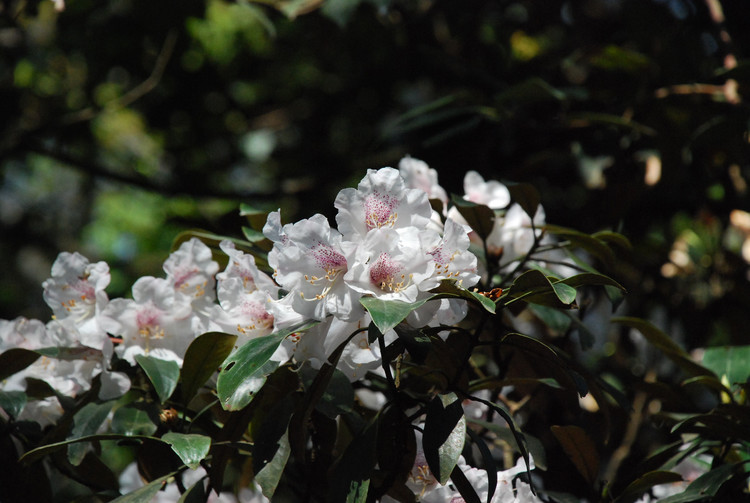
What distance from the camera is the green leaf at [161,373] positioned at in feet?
3.08

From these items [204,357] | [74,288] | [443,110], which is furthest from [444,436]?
[443,110]

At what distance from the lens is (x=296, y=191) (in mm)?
2213

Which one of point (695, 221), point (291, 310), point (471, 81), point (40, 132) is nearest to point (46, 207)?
point (40, 132)

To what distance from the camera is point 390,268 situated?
808 mm

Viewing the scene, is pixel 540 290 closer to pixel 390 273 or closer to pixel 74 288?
pixel 390 273

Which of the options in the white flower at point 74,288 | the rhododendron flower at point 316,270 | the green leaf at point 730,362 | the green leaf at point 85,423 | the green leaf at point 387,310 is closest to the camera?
the green leaf at point 387,310

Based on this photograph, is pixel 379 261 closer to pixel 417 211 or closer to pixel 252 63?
pixel 417 211

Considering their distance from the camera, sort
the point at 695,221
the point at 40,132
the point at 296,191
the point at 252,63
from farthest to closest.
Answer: the point at 252,63
the point at 40,132
the point at 296,191
the point at 695,221

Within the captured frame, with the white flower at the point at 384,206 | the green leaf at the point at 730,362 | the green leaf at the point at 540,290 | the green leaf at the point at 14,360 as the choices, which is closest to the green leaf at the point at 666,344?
the green leaf at the point at 730,362

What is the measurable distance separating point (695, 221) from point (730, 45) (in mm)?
558

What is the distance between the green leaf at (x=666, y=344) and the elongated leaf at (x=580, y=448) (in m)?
0.19

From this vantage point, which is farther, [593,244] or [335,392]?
[593,244]

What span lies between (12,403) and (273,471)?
0.42 meters

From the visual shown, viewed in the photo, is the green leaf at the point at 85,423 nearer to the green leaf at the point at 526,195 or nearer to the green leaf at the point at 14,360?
the green leaf at the point at 14,360
